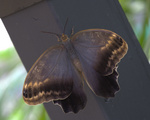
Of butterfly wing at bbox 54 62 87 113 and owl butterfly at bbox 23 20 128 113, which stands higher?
owl butterfly at bbox 23 20 128 113

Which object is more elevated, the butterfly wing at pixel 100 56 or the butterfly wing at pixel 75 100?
the butterfly wing at pixel 100 56

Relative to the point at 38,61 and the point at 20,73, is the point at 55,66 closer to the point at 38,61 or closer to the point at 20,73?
the point at 38,61

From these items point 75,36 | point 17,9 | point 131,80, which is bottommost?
point 131,80

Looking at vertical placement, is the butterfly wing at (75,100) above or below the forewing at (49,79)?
below

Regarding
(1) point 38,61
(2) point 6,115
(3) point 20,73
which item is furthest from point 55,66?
(2) point 6,115

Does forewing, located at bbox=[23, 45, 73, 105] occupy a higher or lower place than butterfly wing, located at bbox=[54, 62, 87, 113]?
higher
